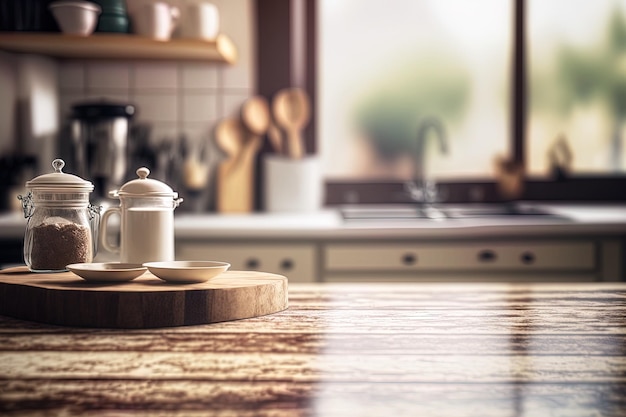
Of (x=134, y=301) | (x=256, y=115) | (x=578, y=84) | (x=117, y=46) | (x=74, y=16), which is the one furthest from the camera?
(x=578, y=84)

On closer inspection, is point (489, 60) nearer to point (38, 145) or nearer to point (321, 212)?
point (321, 212)

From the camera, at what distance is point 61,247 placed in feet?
4.25

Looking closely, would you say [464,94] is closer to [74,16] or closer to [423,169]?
[423,169]

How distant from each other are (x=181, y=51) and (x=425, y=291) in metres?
1.80

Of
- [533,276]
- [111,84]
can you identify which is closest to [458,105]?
[533,276]

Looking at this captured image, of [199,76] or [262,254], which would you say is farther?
[199,76]

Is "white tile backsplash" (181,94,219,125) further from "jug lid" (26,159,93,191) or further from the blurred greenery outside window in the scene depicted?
"jug lid" (26,159,93,191)

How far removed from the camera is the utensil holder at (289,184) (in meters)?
3.10

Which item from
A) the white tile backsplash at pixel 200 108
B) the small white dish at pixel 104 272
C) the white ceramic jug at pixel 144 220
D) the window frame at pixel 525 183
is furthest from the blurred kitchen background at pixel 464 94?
the small white dish at pixel 104 272

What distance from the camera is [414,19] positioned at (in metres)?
3.33

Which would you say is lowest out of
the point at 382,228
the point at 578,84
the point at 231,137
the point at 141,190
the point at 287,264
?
the point at 287,264

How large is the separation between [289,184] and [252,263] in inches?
23.9

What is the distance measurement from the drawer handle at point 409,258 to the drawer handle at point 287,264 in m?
0.37

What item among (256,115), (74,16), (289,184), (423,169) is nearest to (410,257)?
(289,184)
